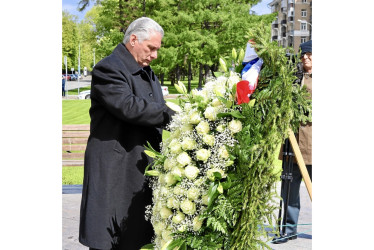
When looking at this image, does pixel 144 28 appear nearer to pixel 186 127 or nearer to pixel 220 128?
pixel 186 127

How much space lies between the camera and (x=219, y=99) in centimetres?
229

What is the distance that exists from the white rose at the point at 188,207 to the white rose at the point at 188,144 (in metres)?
0.27

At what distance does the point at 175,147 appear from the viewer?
2.36 meters

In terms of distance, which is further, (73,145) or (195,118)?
(73,145)

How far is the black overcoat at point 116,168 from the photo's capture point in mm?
2748

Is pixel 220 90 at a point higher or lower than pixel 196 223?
higher

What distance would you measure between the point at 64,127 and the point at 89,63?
33610mm

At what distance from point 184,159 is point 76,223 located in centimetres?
349

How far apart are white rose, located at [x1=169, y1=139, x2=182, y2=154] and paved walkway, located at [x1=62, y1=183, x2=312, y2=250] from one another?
1.62 m

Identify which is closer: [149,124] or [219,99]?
[219,99]

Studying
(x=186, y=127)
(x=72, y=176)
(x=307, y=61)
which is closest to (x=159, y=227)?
(x=186, y=127)

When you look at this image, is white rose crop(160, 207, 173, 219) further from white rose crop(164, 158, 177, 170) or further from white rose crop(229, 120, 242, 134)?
white rose crop(229, 120, 242, 134)
